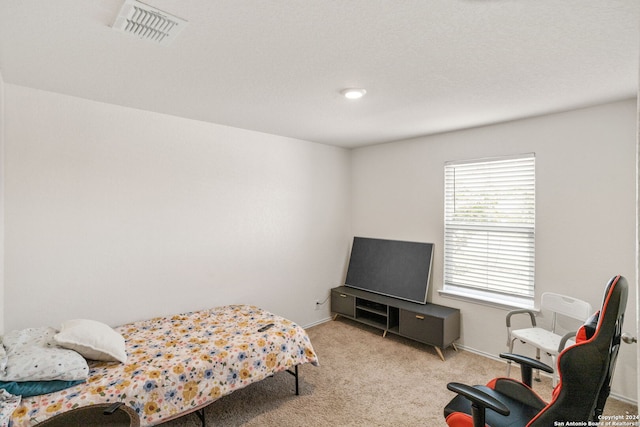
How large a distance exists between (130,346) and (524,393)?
264 centimetres

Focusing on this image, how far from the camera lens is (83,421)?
1585 millimetres

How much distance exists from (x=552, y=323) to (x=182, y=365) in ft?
10.5

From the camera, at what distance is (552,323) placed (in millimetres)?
3027

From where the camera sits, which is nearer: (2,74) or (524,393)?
(524,393)

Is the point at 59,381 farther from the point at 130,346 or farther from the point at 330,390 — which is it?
the point at 330,390

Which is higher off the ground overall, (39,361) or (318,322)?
(39,361)

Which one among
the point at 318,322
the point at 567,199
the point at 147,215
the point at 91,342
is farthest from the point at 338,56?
the point at 318,322

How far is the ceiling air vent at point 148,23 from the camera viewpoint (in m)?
1.45

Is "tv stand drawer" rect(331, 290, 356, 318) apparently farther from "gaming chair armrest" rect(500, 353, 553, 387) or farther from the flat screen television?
"gaming chair armrest" rect(500, 353, 553, 387)

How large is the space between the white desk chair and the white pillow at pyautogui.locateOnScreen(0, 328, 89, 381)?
3017 mm

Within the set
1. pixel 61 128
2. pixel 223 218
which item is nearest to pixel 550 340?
pixel 223 218

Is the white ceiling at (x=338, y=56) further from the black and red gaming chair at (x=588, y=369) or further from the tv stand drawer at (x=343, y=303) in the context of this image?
the tv stand drawer at (x=343, y=303)

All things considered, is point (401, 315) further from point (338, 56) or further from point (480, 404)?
Result: point (338, 56)

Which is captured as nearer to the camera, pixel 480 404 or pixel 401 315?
pixel 480 404
